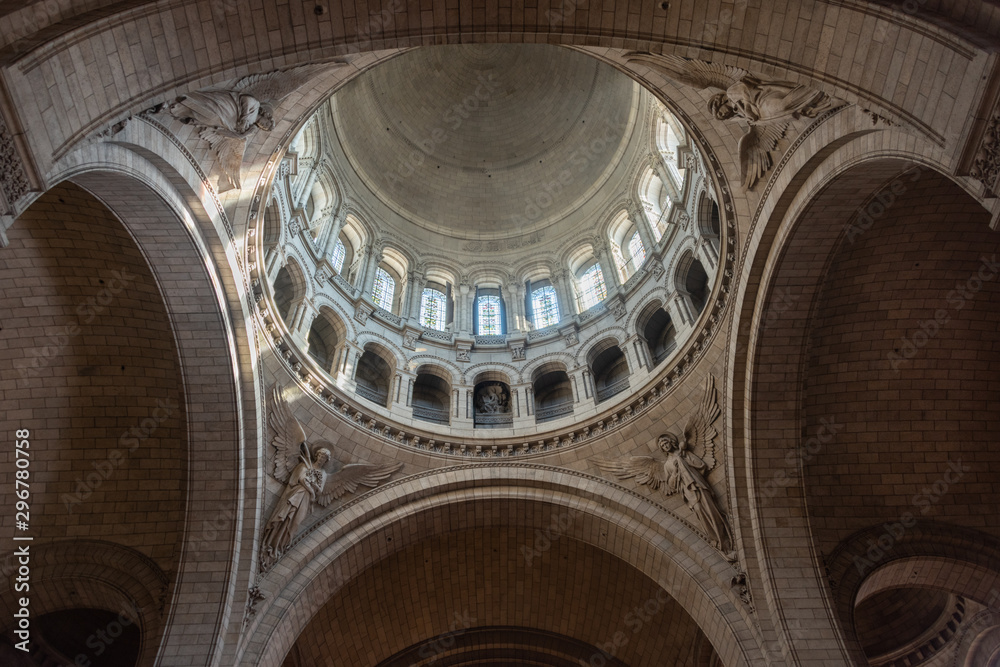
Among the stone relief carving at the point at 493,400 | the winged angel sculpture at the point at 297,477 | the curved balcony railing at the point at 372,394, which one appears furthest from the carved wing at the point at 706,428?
the curved balcony railing at the point at 372,394

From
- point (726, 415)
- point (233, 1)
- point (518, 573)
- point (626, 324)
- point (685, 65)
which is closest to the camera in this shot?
point (233, 1)

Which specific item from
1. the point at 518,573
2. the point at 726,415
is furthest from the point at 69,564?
the point at 726,415

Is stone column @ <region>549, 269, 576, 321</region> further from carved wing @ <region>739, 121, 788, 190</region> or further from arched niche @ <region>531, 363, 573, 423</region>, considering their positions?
carved wing @ <region>739, 121, 788, 190</region>

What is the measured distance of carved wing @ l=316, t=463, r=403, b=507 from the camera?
15867 millimetres

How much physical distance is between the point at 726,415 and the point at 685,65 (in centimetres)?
704

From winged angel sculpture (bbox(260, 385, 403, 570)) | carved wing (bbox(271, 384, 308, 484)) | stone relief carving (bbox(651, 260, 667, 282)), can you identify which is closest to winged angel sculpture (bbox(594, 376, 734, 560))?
stone relief carving (bbox(651, 260, 667, 282))

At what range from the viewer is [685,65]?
11.7 meters

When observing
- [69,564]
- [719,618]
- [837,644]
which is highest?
[69,564]

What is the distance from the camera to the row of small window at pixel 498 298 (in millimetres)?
21734

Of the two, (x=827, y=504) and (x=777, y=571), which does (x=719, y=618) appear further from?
(x=827, y=504)

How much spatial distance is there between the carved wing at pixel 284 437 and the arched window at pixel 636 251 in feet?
35.0

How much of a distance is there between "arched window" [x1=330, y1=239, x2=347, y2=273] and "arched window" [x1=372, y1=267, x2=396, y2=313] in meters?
1.14

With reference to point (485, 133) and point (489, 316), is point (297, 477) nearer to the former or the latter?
point (489, 316)

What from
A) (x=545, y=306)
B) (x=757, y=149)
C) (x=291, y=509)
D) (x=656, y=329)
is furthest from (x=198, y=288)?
(x=545, y=306)
